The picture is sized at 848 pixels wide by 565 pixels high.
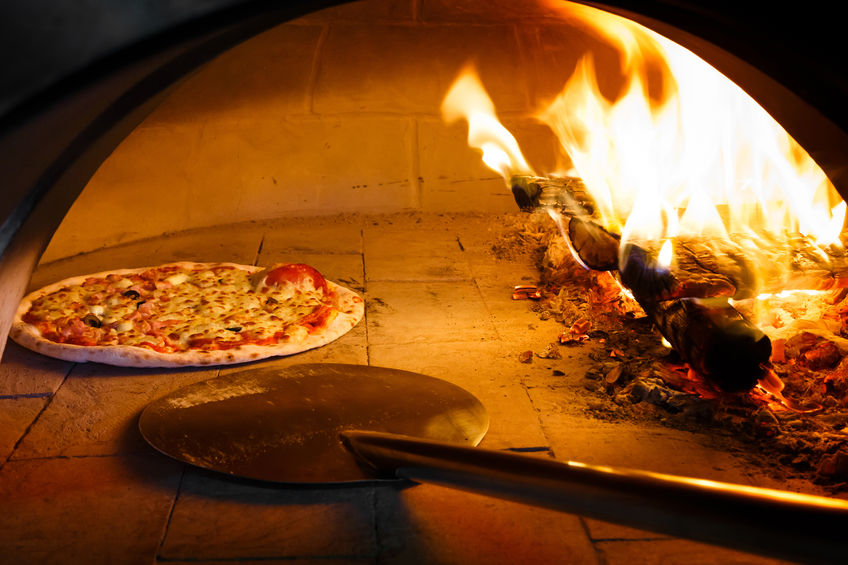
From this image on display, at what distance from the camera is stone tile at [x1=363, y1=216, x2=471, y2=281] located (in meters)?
3.95

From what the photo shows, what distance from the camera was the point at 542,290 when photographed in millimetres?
3764

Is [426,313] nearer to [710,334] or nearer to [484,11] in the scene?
[710,334]

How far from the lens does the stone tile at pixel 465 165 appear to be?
487 cm

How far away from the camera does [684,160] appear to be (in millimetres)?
3746

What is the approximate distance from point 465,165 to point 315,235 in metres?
1.04

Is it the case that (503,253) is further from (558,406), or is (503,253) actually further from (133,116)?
(133,116)

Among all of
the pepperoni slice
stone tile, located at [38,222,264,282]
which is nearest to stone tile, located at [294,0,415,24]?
stone tile, located at [38,222,264,282]

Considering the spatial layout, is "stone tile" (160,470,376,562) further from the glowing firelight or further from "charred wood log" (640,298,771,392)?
the glowing firelight

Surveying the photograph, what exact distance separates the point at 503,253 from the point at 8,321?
293 centimetres

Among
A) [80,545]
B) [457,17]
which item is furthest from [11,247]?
[457,17]

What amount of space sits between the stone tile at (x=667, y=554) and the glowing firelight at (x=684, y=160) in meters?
1.12

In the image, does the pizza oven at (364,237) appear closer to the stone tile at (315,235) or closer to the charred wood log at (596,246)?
the stone tile at (315,235)

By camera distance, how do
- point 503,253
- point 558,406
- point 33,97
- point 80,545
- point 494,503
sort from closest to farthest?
point 33,97
point 80,545
point 494,503
point 558,406
point 503,253

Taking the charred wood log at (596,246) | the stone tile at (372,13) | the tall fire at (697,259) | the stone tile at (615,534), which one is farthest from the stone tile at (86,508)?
the stone tile at (372,13)
